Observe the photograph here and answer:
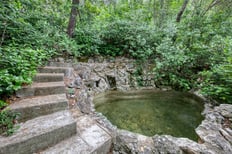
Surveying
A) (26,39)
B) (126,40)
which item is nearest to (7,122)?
(26,39)

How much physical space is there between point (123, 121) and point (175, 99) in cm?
190

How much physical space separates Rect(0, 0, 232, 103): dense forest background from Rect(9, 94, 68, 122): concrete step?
1475mm

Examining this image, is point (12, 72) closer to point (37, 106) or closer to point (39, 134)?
point (37, 106)

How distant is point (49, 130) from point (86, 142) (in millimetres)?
417

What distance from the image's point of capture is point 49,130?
1108 mm

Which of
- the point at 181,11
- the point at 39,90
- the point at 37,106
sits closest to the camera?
the point at 37,106

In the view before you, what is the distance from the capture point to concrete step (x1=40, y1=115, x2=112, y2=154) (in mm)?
1093

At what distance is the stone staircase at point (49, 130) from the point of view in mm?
987

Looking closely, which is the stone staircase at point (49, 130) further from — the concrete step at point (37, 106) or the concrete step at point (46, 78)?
the concrete step at point (46, 78)

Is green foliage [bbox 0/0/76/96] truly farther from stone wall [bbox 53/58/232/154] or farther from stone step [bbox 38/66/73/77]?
stone wall [bbox 53/58/232/154]

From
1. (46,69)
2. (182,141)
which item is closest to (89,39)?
(46,69)

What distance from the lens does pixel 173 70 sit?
389 centimetres

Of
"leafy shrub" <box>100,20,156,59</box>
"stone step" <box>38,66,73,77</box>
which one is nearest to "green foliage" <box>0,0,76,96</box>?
"stone step" <box>38,66,73,77</box>

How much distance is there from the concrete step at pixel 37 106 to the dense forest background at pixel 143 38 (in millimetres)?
1475
